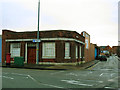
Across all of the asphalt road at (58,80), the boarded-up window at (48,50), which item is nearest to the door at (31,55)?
the boarded-up window at (48,50)

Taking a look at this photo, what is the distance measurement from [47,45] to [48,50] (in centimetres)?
70

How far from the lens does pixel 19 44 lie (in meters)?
24.0

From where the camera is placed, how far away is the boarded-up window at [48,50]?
21969 millimetres

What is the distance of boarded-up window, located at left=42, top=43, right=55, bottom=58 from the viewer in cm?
2197

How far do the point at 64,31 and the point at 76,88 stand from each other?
14.3 meters

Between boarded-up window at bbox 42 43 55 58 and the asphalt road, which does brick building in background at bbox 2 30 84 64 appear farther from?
the asphalt road

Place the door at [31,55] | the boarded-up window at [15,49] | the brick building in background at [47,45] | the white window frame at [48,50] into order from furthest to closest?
the boarded-up window at [15,49], the door at [31,55], the white window frame at [48,50], the brick building in background at [47,45]

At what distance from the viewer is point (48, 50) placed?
22.2 metres

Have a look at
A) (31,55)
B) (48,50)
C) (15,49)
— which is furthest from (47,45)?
(15,49)

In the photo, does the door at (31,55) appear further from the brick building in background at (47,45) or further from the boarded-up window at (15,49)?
the boarded-up window at (15,49)

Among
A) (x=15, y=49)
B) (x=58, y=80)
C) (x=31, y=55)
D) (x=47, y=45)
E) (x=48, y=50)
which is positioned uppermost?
(x=47, y=45)

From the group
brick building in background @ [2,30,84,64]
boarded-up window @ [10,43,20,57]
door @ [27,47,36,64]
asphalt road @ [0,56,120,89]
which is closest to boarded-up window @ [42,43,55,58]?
brick building in background @ [2,30,84,64]

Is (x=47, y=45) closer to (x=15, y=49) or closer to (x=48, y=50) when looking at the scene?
(x=48, y=50)

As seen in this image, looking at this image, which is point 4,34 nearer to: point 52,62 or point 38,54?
point 38,54
